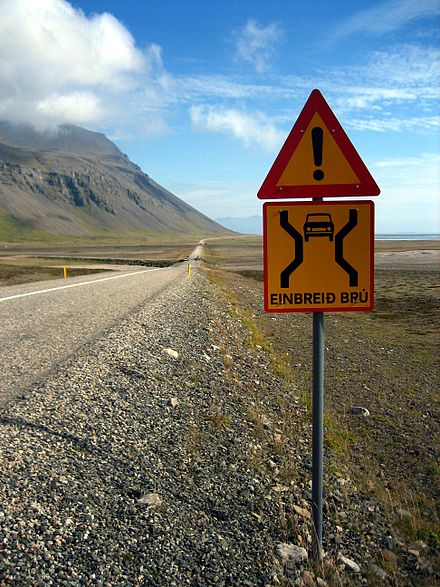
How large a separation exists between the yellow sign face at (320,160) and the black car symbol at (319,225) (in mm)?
229

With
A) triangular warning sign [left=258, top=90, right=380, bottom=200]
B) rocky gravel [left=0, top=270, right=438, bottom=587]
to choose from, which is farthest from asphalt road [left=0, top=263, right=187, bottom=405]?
triangular warning sign [left=258, top=90, right=380, bottom=200]

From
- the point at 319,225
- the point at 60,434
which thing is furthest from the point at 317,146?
the point at 60,434

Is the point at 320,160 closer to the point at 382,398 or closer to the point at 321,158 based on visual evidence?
the point at 321,158

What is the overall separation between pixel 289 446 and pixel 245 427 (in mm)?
571

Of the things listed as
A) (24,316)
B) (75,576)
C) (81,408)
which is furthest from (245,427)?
(24,316)

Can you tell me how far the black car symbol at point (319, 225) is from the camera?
330 centimetres

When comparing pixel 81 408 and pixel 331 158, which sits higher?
pixel 331 158

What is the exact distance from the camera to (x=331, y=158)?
3301mm

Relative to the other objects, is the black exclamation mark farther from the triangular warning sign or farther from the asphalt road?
the asphalt road

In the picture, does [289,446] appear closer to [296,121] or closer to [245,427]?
[245,427]

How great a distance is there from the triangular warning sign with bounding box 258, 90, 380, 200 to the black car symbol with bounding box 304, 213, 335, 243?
0.47 ft

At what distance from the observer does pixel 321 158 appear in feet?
10.8

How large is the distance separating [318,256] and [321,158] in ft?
2.19

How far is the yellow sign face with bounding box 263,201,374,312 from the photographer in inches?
130
